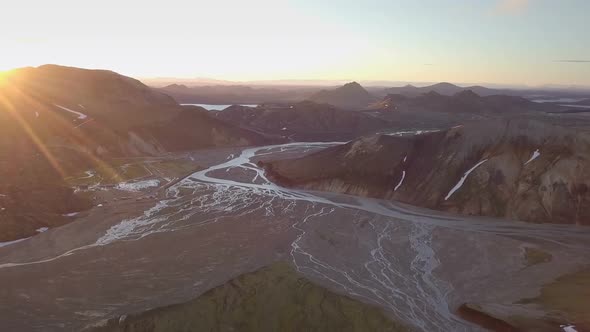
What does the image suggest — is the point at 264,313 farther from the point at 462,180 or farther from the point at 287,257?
the point at 462,180

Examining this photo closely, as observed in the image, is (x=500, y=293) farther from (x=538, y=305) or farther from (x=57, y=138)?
(x=57, y=138)

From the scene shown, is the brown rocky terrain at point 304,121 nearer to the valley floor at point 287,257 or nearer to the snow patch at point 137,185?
the snow patch at point 137,185

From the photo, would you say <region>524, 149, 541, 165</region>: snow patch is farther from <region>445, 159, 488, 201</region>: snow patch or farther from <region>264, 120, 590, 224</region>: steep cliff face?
<region>445, 159, 488, 201</region>: snow patch

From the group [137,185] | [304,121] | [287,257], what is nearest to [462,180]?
[287,257]

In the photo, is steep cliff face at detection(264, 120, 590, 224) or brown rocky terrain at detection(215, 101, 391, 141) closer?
steep cliff face at detection(264, 120, 590, 224)

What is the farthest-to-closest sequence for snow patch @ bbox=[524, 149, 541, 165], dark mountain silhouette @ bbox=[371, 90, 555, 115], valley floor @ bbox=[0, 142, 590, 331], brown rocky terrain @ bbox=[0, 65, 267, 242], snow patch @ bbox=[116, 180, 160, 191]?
dark mountain silhouette @ bbox=[371, 90, 555, 115]
snow patch @ bbox=[116, 180, 160, 191]
snow patch @ bbox=[524, 149, 541, 165]
brown rocky terrain @ bbox=[0, 65, 267, 242]
valley floor @ bbox=[0, 142, 590, 331]

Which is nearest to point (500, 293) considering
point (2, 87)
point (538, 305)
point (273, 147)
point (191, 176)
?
point (538, 305)

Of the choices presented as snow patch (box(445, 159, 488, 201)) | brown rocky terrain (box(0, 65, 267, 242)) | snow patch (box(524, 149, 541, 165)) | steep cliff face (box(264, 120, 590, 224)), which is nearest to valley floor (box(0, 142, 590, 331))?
steep cliff face (box(264, 120, 590, 224))
